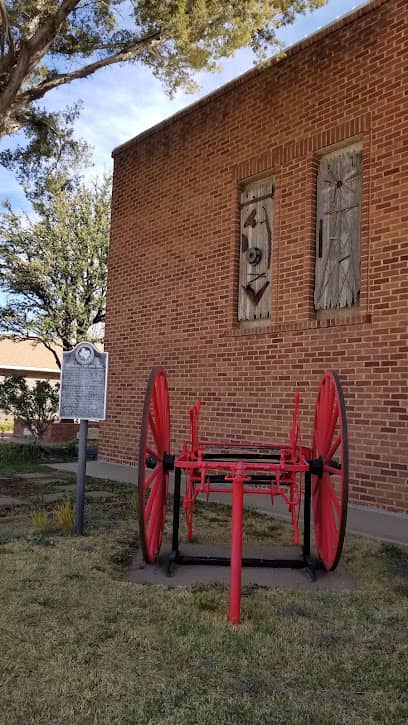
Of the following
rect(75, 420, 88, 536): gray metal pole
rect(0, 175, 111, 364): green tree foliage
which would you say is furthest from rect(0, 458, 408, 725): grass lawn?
rect(0, 175, 111, 364): green tree foliage

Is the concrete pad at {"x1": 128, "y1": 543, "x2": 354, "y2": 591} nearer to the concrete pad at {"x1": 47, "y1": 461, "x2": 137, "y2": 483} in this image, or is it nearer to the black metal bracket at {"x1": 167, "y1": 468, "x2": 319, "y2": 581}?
the black metal bracket at {"x1": 167, "y1": 468, "x2": 319, "y2": 581}

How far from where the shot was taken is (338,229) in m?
7.26

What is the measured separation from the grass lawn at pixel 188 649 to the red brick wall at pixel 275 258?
2699mm

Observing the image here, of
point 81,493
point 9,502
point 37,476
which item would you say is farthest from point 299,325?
point 37,476

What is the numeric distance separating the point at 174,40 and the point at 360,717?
26.6ft

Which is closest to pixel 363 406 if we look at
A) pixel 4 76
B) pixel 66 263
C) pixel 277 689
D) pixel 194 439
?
pixel 194 439

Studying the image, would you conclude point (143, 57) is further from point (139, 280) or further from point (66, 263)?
point (66, 263)

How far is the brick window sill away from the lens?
673 cm

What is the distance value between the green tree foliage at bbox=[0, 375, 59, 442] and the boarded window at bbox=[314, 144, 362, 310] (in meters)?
7.18

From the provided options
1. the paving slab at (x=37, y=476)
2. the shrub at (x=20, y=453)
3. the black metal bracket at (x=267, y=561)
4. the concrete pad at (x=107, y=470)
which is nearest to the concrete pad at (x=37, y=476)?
the paving slab at (x=37, y=476)

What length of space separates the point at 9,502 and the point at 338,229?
4776 mm

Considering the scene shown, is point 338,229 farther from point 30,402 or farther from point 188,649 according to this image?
point 30,402

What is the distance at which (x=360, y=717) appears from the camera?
2.29 metres

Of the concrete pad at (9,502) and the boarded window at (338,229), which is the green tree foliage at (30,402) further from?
the boarded window at (338,229)
